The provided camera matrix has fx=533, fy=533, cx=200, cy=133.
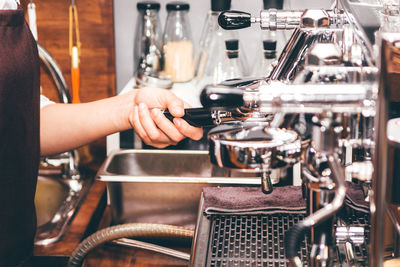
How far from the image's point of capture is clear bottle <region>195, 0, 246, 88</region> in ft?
6.11

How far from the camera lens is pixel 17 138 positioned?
1.19 m

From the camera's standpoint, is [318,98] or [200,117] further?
[200,117]

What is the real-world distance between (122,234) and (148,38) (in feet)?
3.32

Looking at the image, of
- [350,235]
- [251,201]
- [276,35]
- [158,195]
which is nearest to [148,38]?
[276,35]

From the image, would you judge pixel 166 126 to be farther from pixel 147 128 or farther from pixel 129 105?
pixel 129 105

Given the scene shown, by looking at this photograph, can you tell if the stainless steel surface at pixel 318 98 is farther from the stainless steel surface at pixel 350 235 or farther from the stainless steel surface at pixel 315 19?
the stainless steel surface at pixel 350 235

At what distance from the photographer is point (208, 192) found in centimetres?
106

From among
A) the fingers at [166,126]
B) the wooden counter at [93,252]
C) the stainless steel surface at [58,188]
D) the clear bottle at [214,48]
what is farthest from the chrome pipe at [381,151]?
the clear bottle at [214,48]

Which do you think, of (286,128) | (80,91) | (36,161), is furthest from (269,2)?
(286,128)

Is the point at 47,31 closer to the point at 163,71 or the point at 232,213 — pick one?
the point at 163,71

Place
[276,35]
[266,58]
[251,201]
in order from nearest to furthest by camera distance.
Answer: [251,201], [266,58], [276,35]

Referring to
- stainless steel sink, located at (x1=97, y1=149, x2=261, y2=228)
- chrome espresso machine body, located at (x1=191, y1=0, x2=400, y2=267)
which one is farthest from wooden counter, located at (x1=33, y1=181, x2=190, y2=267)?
chrome espresso machine body, located at (x1=191, y1=0, x2=400, y2=267)

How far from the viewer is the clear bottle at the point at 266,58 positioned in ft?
5.42

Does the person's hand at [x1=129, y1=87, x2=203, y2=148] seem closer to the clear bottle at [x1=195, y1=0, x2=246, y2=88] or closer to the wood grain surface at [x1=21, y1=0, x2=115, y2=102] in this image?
the clear bottle at [x1=195, y1=0, x2=246, y2=88]
